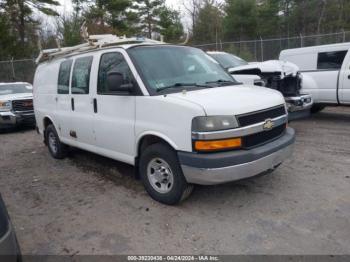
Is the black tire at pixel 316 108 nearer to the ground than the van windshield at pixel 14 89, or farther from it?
nearer to the ground

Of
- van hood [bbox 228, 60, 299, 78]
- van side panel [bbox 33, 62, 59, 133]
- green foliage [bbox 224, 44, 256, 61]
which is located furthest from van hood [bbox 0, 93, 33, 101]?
green foliage [bbox 224, 44, 256, 61]

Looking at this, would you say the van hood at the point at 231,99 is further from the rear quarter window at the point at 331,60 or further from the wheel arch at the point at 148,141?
the rear quarter window at the point at 331,60

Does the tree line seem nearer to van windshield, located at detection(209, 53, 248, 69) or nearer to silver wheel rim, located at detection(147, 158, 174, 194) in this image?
van windshield, located at detection(209, 53, 248, 69)

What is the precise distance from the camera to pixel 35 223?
13.6 ft

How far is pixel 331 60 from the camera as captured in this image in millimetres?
8805

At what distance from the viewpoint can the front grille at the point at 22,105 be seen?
10359 millimetres

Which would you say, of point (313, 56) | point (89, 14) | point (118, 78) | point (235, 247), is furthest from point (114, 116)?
point (89, 14)

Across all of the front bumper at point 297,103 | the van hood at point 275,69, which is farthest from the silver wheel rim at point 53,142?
the front bumper at point 297,103

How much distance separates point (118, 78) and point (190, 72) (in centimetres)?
101

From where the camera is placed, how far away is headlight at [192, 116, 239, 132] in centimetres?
362

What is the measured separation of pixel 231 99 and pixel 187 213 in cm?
145

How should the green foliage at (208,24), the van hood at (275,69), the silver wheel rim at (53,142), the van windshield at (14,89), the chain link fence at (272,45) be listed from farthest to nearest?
1. the green foliage at (208,24)
2. the chain link fence at (272,45)
3. the van windshield at (14,89)
4. the van hood at (275,69)
5. the silver wheel rim at (53,142)

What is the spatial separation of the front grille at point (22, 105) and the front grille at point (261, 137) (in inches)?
338

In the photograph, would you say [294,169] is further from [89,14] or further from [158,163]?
[89,14]
